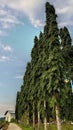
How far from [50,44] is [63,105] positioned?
7703mm

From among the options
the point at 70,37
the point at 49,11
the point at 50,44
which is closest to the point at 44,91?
the point at 50,44

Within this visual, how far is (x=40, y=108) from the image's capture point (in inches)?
1699

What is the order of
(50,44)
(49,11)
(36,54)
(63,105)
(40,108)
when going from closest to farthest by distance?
(63,105) < (50,44) < (49,11) < (40,108) < (36,54)

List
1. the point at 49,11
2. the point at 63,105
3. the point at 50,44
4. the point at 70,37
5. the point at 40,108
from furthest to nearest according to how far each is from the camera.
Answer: the point at 70,37
the point at 40,108
the point at 49,11
the point at 50,44
the point at 63,105

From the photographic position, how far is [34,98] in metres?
52.3

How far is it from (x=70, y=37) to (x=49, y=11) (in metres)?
9.14

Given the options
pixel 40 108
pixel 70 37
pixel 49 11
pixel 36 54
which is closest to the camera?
pixel 49 11

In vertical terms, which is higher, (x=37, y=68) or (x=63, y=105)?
(x=37, y=68)

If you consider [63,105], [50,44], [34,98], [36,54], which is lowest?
[63,105]

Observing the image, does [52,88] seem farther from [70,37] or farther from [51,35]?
[70,37]

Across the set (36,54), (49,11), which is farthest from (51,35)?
(36,54)

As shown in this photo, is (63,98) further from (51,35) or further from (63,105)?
(51,35)

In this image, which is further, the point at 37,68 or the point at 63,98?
the point at 37,68

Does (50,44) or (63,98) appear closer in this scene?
(63,98)
